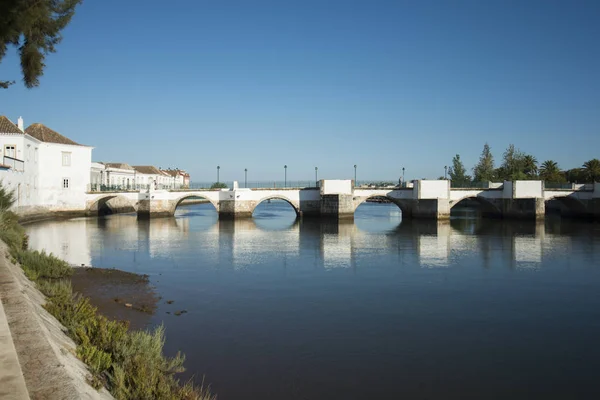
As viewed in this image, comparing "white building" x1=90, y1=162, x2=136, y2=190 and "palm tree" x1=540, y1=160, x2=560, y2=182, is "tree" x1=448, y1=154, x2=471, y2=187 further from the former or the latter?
"white building" x1=90, y1=162, x2=136, y2=190

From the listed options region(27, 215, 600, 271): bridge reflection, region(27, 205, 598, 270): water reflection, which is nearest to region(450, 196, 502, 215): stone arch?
region(27, 205, 598, 270): water reflection

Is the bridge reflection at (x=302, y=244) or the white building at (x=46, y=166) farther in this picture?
the white building at (x=46, y=166)

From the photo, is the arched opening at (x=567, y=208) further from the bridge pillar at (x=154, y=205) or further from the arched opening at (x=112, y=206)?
the arched opening at (x=112, y=206)

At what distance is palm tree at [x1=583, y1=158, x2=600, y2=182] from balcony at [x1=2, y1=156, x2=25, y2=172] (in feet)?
237

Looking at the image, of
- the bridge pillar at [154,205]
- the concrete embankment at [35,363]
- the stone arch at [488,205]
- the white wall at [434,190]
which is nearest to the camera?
the concrete embankment at [35,363]

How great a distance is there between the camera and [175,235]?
115ft

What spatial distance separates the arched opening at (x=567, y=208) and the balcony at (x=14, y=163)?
185 feet

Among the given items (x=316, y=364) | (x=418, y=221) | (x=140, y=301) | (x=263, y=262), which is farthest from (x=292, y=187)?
(x=316, y=364)

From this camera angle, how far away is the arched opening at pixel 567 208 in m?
53.6

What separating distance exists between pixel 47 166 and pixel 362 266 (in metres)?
38.3

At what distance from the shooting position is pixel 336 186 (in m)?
50.3

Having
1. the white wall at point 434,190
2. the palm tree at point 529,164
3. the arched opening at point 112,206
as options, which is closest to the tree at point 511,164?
the palm tree at point 529,164

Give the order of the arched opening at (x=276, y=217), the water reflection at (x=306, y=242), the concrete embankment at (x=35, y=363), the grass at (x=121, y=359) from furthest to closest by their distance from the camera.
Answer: the arched opening at (x=276, y=217)
the water reflection at (x=306, y=242)
the grass at (x=121, y=359)
the concrete embankment at (x=35, y=363)

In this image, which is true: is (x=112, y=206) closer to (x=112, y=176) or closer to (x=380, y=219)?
(x=112, y=176)
